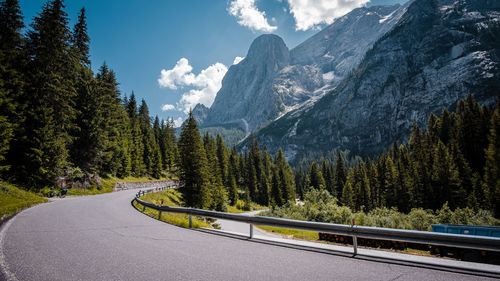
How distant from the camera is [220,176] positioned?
55.5 meters

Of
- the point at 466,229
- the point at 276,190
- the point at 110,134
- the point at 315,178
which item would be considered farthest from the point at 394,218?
the point at 315,178

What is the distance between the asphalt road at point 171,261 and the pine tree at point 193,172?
23.3m

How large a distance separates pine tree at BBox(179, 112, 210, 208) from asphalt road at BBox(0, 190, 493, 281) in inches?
919

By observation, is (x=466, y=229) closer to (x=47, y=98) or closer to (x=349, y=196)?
(x=47, y=98)

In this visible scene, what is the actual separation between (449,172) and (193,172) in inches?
1958

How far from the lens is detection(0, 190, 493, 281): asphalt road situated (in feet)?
14.9

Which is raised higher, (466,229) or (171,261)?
(171,261)

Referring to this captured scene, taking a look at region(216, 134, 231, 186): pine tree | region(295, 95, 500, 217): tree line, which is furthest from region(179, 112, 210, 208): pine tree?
region(216, 134, 231, 186): pine tree

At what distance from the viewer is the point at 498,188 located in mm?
34312

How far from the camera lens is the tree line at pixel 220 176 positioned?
3212cm

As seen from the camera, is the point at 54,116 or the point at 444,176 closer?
the point at 54,116

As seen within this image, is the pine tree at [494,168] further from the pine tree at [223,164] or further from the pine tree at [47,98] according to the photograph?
the pine tree at [47,98]

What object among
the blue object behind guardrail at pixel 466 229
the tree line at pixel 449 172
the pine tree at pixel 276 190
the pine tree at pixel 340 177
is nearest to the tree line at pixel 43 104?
the blue object behind guardrail at pixel 466 229

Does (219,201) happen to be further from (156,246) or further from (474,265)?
(474,265)
